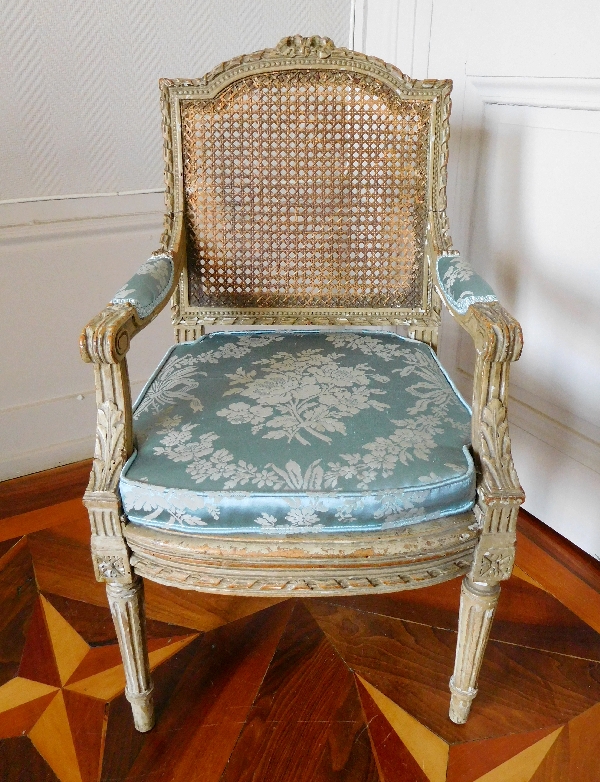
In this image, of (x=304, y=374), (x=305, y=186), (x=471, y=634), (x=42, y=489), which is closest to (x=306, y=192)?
(x=305, y=186)

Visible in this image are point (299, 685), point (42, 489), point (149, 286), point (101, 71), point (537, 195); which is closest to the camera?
point (149, 286)

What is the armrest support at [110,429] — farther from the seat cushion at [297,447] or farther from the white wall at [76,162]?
the white wall at [76,162]

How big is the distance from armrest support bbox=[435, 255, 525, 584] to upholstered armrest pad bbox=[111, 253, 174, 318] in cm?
52

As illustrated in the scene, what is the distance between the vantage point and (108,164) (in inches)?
70.2

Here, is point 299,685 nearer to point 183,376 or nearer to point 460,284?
point 183,376

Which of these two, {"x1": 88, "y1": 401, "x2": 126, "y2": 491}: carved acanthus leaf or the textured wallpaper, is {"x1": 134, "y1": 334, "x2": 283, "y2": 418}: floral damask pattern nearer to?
{"x1": 88, "y1": 401, "x2": 126, "y2": 491}: carved acanthus leaf

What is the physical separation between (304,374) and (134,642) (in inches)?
21.1

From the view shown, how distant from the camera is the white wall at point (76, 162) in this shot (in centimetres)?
163

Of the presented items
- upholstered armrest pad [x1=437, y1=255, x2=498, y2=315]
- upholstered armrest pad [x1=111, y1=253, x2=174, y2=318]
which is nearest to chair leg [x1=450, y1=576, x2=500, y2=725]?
upholstered armrest pad [x1=437, y1=255, x2=498, y2=315]

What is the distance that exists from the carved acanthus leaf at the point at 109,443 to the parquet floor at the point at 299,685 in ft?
1.74

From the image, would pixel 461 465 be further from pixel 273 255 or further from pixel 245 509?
pixel 273 255

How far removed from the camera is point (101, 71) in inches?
66.5

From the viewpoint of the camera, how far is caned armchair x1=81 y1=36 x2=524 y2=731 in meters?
0.94

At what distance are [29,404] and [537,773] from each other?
5.10 feet
